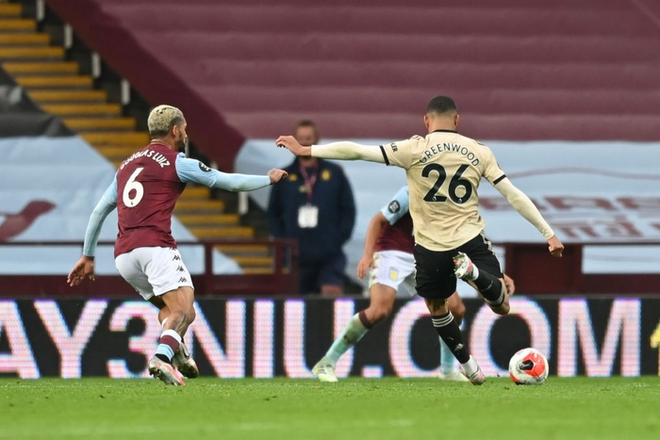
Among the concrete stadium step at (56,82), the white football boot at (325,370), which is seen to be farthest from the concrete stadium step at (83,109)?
the white football boot at (325,370)

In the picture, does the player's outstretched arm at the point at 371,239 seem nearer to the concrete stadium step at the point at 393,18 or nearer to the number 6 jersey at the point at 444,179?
the number 6 jersey at the point at 444,179

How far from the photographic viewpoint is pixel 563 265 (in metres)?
12.5

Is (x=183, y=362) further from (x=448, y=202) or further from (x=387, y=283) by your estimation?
(x=387, y=283)

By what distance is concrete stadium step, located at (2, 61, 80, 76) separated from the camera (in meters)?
16.4

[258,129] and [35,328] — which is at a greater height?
[258,129]

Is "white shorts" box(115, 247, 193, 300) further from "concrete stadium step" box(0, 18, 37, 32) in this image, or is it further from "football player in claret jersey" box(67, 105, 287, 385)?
"concrete stadium step" box(0, 18, 37, 32)

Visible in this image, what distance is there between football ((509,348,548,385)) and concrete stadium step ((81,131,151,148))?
7619mm

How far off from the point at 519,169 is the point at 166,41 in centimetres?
423

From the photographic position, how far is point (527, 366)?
918 cm

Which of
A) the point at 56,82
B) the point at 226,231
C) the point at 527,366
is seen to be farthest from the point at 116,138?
the point at 527,366

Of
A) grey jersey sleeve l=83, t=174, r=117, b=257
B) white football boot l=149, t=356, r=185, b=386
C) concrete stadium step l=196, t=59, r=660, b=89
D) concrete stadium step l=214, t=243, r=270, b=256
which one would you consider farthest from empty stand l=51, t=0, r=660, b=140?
white football boot l=149, t=356, r=185, b=386

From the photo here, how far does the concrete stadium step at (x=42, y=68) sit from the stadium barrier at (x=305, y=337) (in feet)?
17.4

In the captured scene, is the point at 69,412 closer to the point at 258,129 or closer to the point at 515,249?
the point at 515,249

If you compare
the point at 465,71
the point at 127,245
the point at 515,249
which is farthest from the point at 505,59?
the point at 127,245
